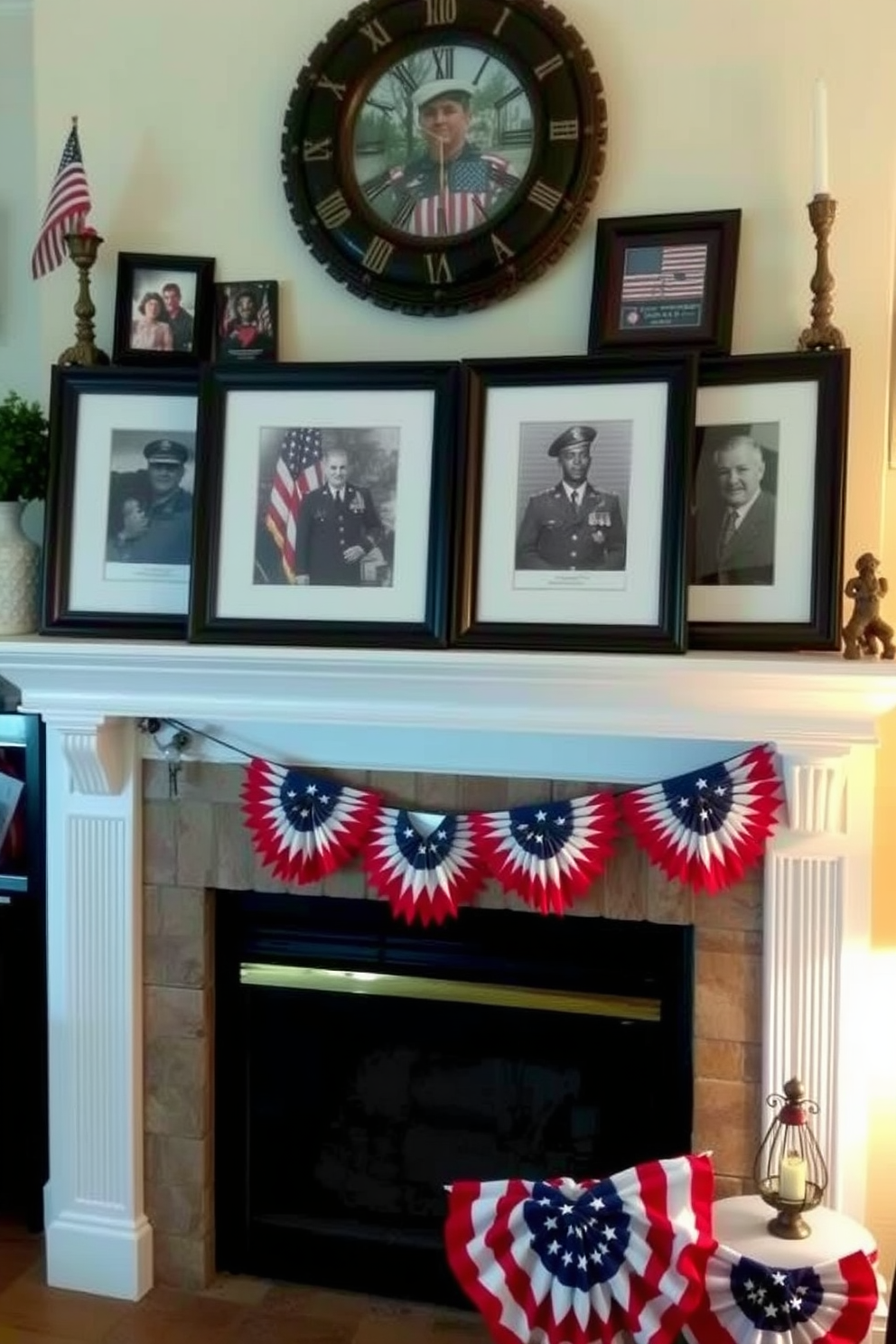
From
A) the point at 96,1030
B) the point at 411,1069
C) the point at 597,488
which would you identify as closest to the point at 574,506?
the point at 597,488

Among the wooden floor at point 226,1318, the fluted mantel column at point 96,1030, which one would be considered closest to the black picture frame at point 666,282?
the fluted mantel column at point 96,1030

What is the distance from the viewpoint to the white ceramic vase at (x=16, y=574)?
2264mm

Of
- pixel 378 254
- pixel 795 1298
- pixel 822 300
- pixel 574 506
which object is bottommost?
pixel 795 1298

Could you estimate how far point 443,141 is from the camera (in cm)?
217

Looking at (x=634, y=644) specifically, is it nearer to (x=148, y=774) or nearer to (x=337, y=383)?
(x=337, y=383)

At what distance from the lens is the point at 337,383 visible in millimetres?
2131

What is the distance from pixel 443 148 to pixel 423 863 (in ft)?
4.06

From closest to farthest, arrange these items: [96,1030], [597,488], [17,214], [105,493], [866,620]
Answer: [866,620], [597,488], [105,493], [96,1030], [17,214]

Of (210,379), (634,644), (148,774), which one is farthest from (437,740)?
(210,379)

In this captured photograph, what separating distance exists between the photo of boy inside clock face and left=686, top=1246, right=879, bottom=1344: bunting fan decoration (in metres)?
1.69

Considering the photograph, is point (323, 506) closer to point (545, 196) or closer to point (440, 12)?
point (545, 196)

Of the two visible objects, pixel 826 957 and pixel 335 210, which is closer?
pixel 826 957

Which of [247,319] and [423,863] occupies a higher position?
[247,319]

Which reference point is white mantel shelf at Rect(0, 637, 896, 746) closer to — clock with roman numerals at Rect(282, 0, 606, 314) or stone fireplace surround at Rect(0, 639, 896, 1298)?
stone fireplace surround at Rect(0, 639, 896, 1298)
